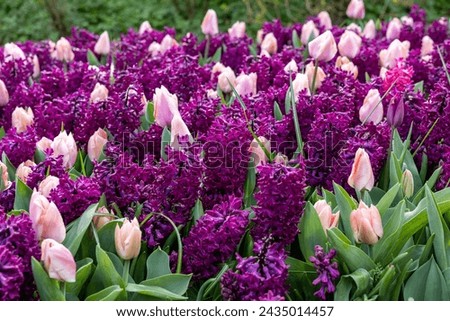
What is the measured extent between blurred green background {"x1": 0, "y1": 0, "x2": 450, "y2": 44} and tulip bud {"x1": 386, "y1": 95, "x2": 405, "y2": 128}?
21.2 feet

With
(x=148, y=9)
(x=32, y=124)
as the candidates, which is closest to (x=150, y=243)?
(x=32, y=124)

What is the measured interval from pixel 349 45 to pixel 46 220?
6.22 ft

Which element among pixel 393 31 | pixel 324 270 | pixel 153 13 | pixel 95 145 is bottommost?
pixel 153 13

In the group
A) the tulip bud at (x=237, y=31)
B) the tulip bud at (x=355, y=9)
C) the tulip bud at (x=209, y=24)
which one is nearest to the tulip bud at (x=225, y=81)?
the tulip bud at (x=209, y=24)

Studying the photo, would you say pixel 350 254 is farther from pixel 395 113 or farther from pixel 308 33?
pixel 308 33

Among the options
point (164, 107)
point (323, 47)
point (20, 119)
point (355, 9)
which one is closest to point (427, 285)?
point (164, 107)

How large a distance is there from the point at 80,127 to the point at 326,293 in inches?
40.6

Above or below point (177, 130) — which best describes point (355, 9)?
below

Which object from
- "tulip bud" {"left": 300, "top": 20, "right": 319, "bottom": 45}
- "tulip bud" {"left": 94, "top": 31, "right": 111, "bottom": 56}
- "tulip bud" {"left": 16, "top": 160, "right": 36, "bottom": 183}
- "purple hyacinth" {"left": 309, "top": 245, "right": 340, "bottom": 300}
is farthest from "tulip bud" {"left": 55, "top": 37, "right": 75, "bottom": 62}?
"purple hyacinth" {"left": 309, "top": 245, "right": 340, "bottom": 300}

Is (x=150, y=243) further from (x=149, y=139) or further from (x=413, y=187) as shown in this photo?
(x=413, y=187)

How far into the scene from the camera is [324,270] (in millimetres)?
1677

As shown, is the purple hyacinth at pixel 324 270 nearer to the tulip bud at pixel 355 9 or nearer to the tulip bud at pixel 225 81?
the tulip bud at pixel 225 81

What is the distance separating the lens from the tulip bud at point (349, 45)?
126 inches
